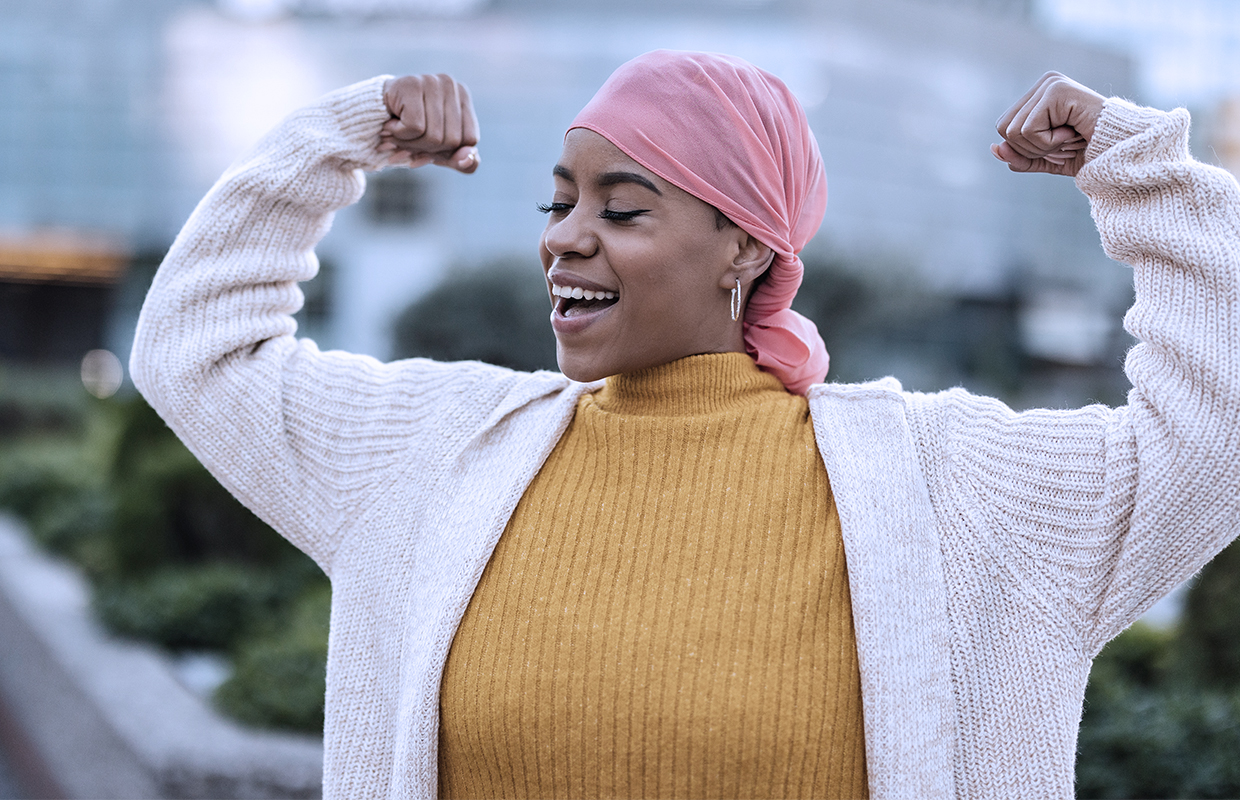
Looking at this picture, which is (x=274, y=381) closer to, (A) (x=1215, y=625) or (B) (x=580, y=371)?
(B) (x=580, y=371)

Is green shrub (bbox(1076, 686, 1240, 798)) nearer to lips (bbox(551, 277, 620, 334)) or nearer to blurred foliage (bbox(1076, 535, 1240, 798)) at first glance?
blurred foliage (bbox(1076, 535, 1240, 798))

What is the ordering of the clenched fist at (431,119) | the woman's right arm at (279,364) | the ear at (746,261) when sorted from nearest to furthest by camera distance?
1. the ear at (746,261)
2. the woman's right arm at (279,364)
3. the clenched fist at (431,119)

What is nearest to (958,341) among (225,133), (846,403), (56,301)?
(225,133)

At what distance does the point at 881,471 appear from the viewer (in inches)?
70.9

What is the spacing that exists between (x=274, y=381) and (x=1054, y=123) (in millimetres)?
1408

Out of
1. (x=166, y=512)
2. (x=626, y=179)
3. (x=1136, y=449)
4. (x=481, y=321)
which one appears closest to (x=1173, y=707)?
(x=1136, y=449)

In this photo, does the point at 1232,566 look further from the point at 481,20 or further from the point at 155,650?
the point at 481,20

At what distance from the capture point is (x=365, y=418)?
6.86 ft

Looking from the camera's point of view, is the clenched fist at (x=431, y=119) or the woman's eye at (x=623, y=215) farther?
the clenched fist at (x=431, y=119)

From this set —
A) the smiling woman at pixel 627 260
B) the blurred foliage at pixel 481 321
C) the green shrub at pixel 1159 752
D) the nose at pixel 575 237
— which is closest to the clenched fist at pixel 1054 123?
the smiling woman at pixel 627 260

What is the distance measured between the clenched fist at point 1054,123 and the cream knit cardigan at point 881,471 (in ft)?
0.15

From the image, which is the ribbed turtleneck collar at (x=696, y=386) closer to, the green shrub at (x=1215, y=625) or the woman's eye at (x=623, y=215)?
the woman's eye at (x=623, y=215)

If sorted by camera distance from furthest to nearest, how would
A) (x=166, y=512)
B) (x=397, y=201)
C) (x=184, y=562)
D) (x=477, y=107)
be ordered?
(x=477, y=107) → (x=397, y=201) → (x=184, y=562) → (x=166, y=512)

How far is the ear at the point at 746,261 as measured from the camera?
6.38ft
